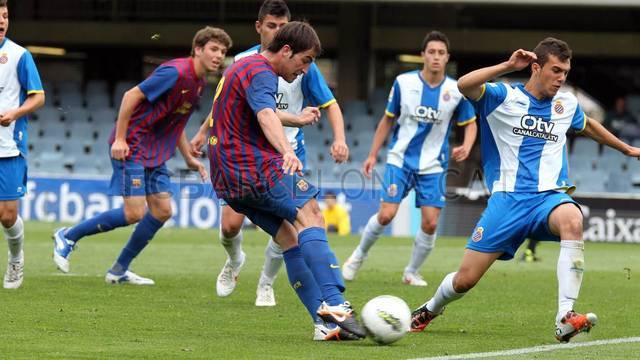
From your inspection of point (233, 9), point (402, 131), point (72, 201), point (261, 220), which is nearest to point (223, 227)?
point (261, 220)

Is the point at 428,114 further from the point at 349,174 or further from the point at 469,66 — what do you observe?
the point at 469,66

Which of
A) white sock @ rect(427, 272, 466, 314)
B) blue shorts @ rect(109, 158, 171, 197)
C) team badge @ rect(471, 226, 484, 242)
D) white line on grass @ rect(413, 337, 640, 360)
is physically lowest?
white line on grass @ rect(413, 337, 640, 360)

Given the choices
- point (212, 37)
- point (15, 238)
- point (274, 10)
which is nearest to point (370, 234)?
point (212, 37)

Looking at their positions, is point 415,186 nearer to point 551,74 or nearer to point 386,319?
point 551,74

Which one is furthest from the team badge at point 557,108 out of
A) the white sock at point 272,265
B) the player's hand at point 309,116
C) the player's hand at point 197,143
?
the player's hand at point 197,143

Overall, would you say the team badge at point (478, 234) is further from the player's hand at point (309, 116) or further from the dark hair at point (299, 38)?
the dark hair at point (299, 38)

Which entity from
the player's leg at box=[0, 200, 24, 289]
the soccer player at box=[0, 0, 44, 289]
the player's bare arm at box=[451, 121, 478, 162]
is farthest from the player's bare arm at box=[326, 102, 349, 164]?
the player's leg at box=[0, 200, 24, 289]

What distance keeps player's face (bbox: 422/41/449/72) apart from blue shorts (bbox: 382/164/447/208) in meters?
1.10

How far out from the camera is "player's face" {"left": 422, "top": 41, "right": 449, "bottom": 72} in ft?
38.4

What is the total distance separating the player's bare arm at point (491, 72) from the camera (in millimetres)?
7121

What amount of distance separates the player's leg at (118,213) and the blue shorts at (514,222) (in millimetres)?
3838

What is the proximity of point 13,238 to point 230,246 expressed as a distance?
72.9 inches

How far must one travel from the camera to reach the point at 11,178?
31.3 ft

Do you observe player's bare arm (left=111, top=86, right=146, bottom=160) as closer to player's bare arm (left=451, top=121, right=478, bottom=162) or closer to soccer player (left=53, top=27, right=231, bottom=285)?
soccer player (left=53, top=27, right=231, bottom=285)
